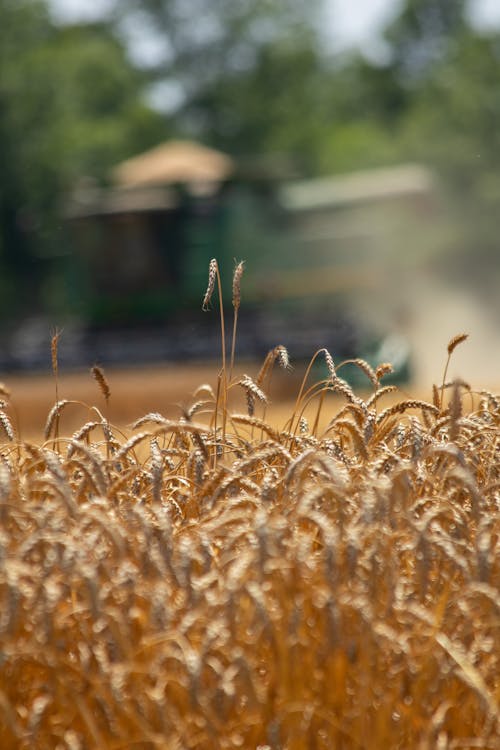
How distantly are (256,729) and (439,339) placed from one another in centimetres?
2270

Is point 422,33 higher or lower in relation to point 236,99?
higher

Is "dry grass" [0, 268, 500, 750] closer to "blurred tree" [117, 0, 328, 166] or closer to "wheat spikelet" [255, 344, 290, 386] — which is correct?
"wheat spikelet" [255, 344, 290, 386]

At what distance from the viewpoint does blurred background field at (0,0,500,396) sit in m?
18.6

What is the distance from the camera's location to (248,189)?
19.7 m

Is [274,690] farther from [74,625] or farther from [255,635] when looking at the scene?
Answer: [74,625]

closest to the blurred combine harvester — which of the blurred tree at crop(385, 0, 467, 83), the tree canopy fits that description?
the tree canopy

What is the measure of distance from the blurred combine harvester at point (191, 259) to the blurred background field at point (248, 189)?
0.12ft

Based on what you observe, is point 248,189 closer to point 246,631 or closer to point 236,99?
point 246,631

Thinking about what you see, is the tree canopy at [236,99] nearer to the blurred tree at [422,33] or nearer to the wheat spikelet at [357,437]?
the blurred tree at [422,33]

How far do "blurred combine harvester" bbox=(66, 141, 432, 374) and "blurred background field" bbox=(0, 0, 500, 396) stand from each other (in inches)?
1.4

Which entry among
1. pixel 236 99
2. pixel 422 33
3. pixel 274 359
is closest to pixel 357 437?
pixel 274 359

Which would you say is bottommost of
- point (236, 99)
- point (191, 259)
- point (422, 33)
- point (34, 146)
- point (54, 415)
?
point (54, 415)

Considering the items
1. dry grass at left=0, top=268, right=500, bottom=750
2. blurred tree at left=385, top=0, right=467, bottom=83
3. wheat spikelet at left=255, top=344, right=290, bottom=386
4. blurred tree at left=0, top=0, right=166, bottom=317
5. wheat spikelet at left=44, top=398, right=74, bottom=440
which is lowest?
dry grass at left=0, top=268, right=500, bottom=750

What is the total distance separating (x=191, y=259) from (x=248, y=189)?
142 centimetres
